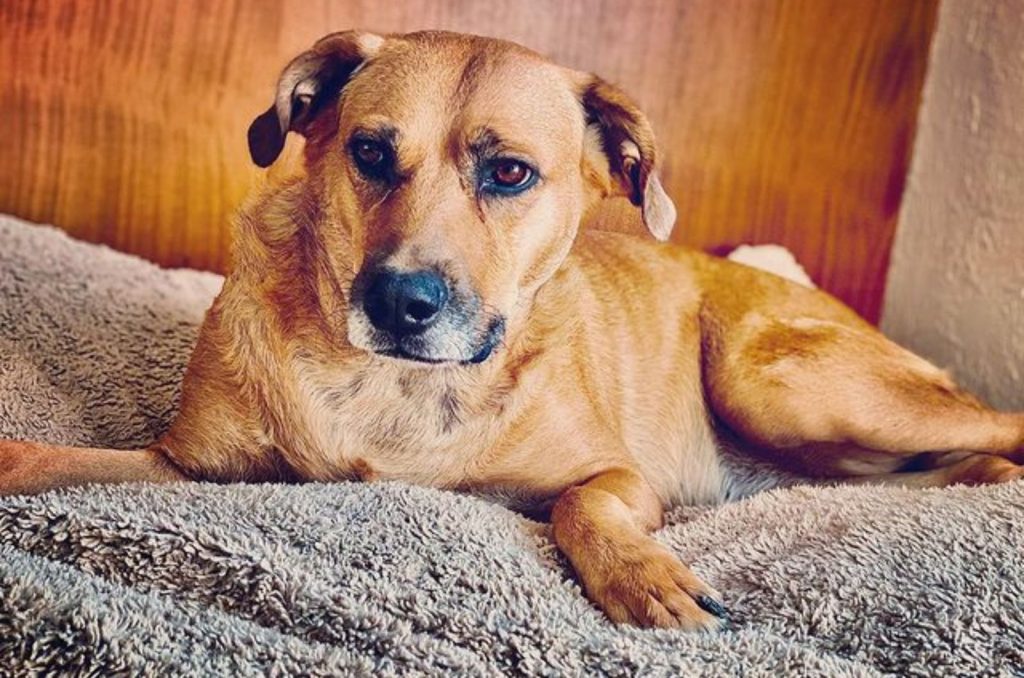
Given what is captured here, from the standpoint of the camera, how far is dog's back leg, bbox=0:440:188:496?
1.80m

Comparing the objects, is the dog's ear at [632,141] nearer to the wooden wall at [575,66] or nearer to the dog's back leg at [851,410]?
the dog's back leg at [851,410]

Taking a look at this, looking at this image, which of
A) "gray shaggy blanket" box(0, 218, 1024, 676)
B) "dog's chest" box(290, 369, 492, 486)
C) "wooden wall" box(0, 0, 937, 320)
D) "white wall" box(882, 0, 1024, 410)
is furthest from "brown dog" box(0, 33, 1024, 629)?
"wooden wall" box(0, 0, 937, 320)

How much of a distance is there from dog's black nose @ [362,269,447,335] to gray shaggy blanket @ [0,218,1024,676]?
0.83 ft

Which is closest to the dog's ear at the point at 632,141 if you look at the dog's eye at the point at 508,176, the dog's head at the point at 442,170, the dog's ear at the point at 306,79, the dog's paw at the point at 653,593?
the dog's head at the point at 442,170

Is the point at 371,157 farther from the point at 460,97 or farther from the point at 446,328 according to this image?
the point at 446,328

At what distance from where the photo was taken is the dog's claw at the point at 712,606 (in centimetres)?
159

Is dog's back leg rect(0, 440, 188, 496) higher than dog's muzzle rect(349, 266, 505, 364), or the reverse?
dog's muzzle rect(349, 266, 505, 364)

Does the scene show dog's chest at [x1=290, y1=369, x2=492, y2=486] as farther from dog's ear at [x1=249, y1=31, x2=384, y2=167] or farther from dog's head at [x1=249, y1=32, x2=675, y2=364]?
dog's ear at [x1=249, y1=31, x2=384, y2=167]

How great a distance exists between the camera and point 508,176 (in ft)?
6.33

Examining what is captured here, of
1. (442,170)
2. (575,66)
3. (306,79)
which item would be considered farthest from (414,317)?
(575,66)

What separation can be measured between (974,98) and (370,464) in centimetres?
186

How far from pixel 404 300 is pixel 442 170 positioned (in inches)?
10.4

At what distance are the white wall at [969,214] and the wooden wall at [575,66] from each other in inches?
3.1

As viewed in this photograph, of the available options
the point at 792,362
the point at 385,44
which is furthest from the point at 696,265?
the point at 385,44
